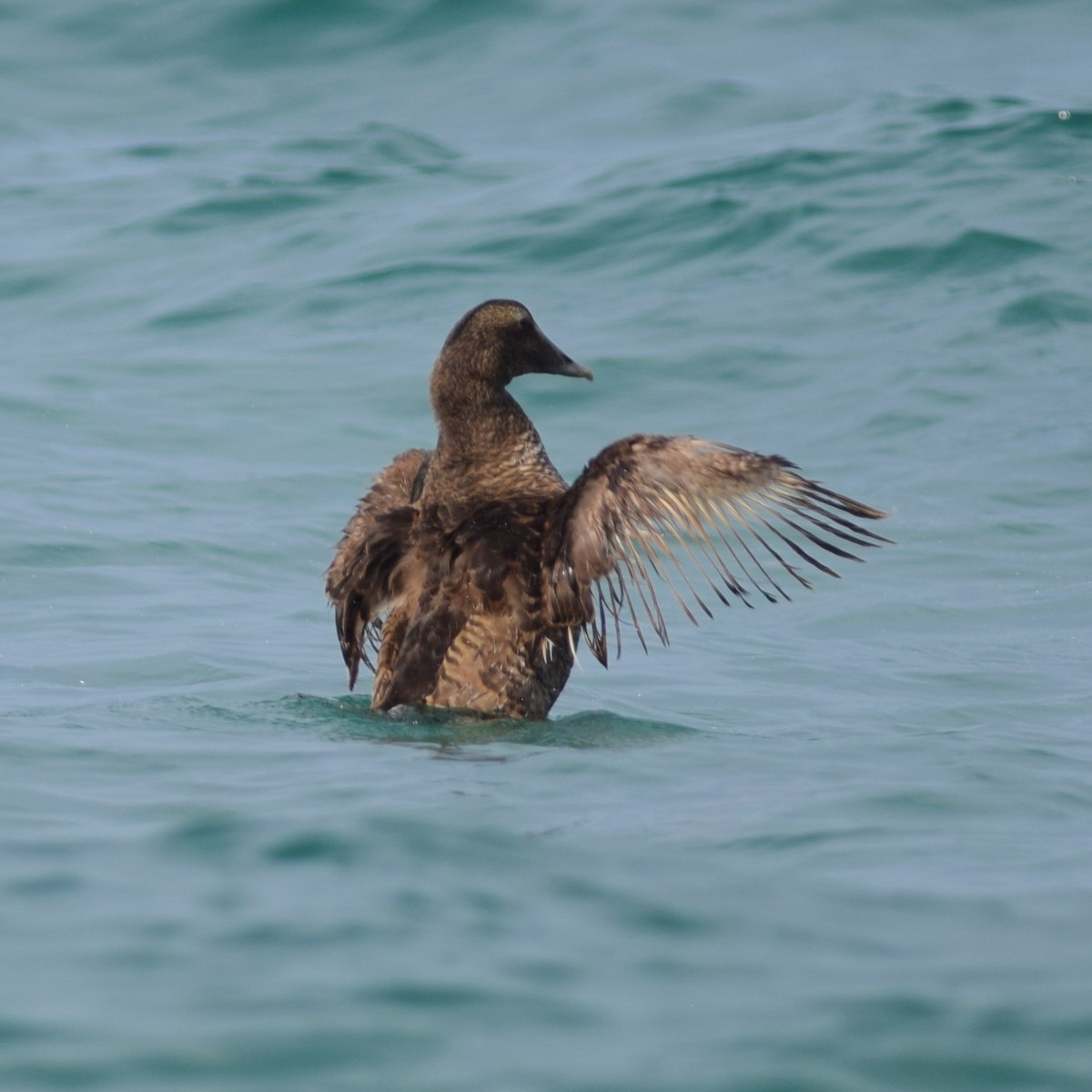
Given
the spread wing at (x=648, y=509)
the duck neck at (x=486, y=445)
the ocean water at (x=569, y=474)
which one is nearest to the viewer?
the ocean water at (x=569, y=474)

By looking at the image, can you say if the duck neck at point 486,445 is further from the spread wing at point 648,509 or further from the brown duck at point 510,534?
the spread wing at point 648,509

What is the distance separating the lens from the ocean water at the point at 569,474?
12.3 ft

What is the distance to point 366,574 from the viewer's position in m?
6.91

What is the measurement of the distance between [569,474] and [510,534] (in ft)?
15.1

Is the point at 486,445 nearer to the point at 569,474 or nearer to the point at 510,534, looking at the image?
the point at 510,534

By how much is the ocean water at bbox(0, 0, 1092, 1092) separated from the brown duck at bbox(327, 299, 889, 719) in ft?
0.94

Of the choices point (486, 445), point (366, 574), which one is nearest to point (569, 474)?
point (486, 445)

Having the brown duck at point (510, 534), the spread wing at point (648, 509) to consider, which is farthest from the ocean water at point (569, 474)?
the spread wing at point (648, 509)

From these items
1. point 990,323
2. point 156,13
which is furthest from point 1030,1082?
point 156,13

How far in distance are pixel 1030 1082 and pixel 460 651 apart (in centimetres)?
338

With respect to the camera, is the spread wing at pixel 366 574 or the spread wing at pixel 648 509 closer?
the spread wing at pixel 648 509

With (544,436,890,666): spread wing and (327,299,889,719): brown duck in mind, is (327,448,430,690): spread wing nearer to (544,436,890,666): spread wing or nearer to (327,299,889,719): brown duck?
(327,299,889,719): brown duck

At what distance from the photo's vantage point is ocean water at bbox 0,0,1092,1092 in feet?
12.3

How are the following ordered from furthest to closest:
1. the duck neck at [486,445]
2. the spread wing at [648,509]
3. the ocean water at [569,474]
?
the duck neck at [486,445] < the spread wing at [648,509] < the ocean water at [569,474]
